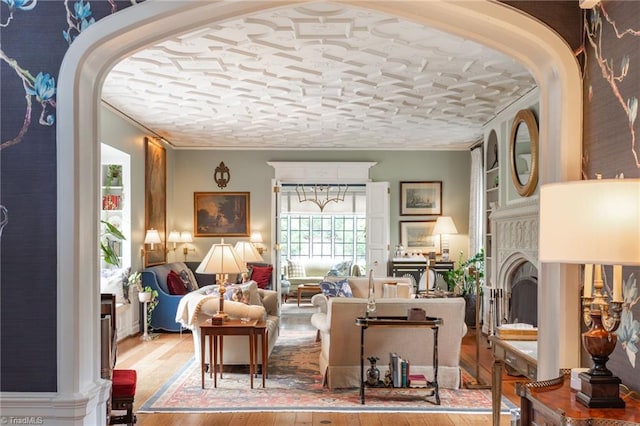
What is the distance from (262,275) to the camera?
10.1 metres

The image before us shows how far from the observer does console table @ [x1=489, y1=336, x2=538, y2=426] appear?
10.4 ft

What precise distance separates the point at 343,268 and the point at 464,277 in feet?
12.4

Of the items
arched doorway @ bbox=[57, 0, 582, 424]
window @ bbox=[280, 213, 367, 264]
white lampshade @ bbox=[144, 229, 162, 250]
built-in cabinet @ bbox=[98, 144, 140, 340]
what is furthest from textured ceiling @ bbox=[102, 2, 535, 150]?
window @ bbox=[280, 213, 367, 264]

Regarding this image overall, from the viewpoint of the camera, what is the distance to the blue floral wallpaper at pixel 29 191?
266 cm

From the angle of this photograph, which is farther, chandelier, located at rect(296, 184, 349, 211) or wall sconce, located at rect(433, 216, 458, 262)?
chandelier, located at rect(296, 184, 349, 211)

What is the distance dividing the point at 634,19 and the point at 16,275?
283cm

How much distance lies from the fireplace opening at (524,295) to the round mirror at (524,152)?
974 mm

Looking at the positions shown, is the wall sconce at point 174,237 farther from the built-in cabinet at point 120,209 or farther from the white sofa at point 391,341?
the white sofa at point 391,341

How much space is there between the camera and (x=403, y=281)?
8.08 m

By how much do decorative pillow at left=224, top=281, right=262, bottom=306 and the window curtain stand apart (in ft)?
15.3

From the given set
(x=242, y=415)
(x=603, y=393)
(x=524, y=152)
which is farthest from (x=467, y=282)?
(x=603, y=393)

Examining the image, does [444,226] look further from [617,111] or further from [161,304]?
[617,111]

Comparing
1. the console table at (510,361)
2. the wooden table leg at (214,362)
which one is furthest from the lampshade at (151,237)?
the console table at (510,361)

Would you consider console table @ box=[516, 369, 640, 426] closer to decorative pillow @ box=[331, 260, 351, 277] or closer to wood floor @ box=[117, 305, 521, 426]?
wood floor @ box=[117, 305, 521, 426]
